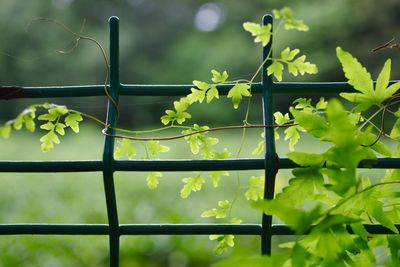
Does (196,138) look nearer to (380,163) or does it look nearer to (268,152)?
(268,152)

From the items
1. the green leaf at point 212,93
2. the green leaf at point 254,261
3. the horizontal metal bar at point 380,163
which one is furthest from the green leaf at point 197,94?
the green leaf at point 254,261

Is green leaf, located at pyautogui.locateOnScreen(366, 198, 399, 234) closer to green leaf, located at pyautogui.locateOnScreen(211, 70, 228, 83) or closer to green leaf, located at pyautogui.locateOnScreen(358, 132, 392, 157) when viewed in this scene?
green leaf, located at pyautogui.locateOnScreen(358, 132, 392, 157)

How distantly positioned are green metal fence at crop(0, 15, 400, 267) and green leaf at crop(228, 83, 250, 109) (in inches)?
0.6

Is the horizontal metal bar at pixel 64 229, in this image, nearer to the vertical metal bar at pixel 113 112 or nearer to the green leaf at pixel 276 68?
the vertical metal bar at pixel 113 112

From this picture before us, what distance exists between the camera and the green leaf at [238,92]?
68 centimetres

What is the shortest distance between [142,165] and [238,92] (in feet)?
0.46

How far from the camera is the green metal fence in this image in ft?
2.09

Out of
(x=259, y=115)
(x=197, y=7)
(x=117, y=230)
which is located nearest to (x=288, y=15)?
(x=117, y=230)

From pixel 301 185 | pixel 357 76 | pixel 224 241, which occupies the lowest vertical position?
pixel 224 241

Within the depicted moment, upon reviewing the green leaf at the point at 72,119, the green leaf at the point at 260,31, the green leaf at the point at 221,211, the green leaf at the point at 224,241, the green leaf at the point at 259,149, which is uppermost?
the green leaf at the point at 260,31

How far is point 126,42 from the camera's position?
15.4m

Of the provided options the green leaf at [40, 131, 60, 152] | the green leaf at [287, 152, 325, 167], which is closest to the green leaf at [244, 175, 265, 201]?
the green leaf at [287, 152, 325, 167]

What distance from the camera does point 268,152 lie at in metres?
0.64

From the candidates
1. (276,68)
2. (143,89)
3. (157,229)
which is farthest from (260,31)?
(157,229)
